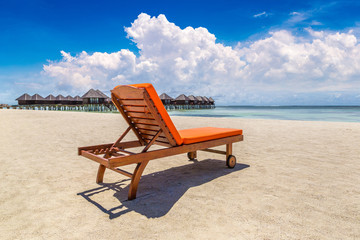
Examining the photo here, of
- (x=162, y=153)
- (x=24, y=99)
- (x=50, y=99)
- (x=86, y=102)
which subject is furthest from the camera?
(x=50, y=99)

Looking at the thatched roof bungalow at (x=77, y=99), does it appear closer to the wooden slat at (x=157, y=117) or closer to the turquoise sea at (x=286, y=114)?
the turquoise sea at (x=286, y=114)

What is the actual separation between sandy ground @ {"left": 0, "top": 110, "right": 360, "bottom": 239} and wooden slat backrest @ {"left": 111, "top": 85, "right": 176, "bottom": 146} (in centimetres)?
63

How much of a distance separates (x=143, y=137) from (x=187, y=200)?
1.26 meters

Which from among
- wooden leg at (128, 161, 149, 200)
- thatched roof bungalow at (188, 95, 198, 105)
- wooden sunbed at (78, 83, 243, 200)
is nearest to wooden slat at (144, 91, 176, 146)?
wooden sunbed at (78, 83, 243, 200)

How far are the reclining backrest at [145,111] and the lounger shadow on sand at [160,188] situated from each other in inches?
20.6

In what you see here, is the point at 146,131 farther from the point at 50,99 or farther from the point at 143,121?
the point at 50,99

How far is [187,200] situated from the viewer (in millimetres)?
2410

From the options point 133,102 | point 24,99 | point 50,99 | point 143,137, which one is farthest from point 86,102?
point 133,102

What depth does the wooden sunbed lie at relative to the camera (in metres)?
2.40

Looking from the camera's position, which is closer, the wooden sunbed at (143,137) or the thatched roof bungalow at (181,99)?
the wooden sunbed at (143,137)

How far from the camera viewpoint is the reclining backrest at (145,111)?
A: 242 cm

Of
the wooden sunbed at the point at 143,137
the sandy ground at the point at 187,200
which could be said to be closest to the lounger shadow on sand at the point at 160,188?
the sandy ground at the point at 187,200

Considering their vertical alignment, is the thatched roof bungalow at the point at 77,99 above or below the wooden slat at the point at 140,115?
above

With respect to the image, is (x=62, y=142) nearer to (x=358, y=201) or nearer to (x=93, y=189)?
(x=93, y=189)
